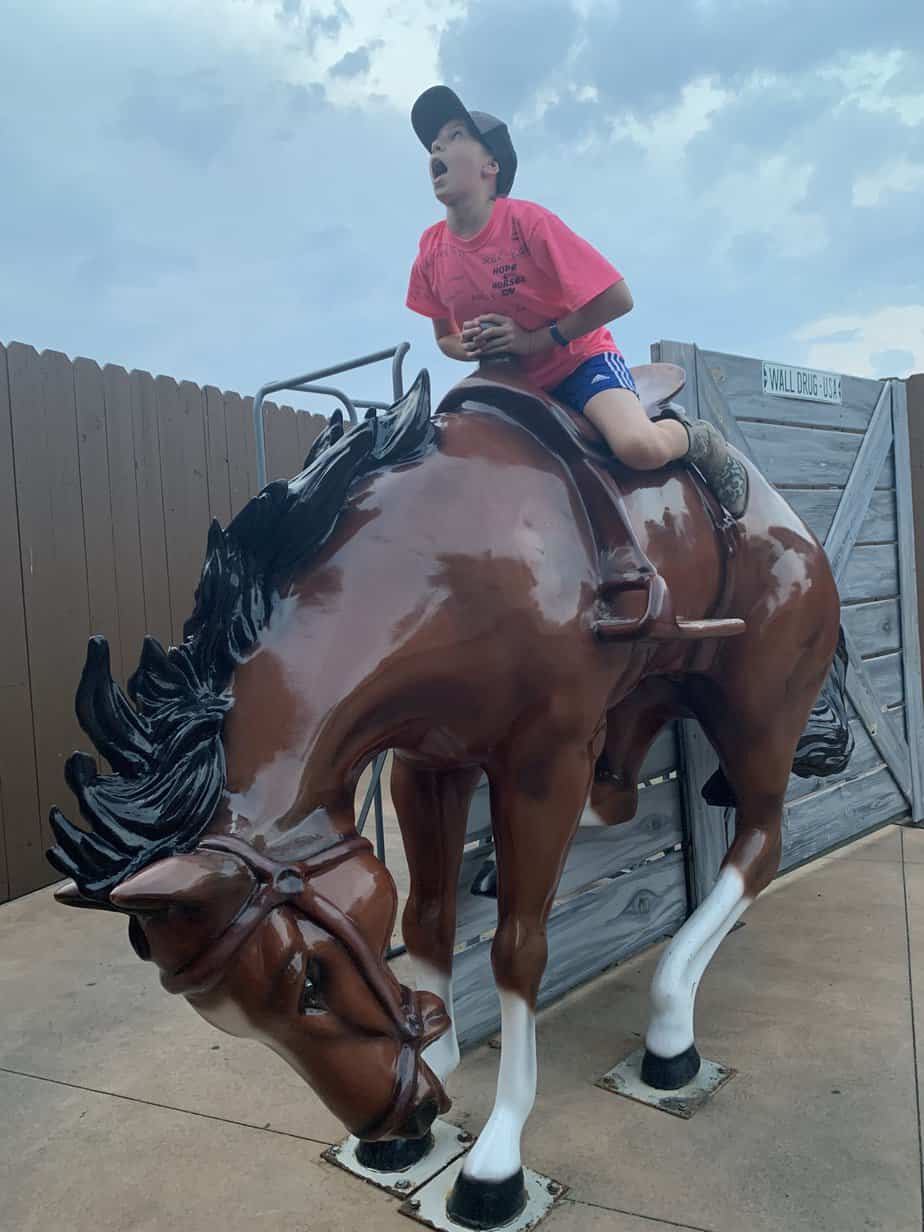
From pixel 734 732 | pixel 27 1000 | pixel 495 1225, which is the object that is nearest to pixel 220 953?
pixel 495 1225

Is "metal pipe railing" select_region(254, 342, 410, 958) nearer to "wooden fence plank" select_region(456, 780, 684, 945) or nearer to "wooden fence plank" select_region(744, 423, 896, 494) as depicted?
"wooden fence plank" select_region(456, 780, 684, 945)

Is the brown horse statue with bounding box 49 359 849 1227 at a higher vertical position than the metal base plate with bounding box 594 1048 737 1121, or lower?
→ higher

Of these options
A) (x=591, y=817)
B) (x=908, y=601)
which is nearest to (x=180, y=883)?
(x=591, y=817)

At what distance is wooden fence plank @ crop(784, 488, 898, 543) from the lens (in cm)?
375

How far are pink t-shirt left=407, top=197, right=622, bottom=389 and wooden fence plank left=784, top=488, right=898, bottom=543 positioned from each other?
1629mm

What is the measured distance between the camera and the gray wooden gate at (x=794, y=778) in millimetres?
2768

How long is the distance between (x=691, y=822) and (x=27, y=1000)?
7.09 ft

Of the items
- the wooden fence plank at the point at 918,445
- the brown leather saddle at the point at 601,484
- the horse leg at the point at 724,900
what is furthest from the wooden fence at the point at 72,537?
the wooden fence plank at the point at 918,445

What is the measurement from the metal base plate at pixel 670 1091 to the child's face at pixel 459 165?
6.55ft

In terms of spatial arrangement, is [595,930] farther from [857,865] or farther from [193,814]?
[193,814]

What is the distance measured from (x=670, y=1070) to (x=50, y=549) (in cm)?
329

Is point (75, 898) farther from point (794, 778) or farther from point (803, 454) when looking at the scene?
point (803, 454)

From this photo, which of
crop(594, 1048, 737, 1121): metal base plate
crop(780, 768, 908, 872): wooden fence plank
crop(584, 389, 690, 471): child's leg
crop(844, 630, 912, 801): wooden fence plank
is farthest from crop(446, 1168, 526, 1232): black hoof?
crop(844, 630, 912, 801): wooden fence plank

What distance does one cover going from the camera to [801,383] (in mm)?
3785
